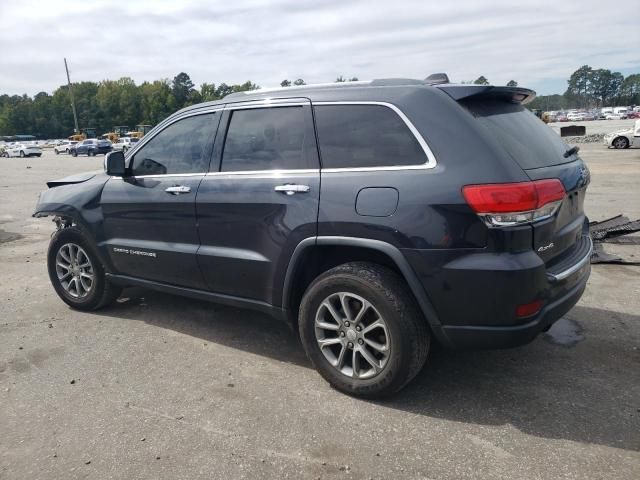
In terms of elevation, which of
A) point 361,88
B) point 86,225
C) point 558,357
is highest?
point 361,88

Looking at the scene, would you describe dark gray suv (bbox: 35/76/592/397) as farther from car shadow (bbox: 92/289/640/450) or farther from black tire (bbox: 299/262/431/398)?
car shadow (bbox: 92/289/640/450)

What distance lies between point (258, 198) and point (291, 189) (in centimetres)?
29

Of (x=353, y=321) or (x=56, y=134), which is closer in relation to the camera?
(x=353, y=321)

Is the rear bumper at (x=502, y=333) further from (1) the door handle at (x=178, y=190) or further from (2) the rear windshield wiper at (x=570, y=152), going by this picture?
(1) the door handle at (x=178, y=190)

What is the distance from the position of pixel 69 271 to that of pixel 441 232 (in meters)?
3.86

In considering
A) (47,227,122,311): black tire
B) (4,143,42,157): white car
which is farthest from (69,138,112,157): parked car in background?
(47,227,122,311): black tire

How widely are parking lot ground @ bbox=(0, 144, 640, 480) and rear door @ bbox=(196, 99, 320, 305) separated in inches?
27.2

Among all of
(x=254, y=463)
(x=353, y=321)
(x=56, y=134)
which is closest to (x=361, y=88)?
(x=353, y=321)

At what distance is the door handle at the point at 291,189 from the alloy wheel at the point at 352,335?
0.71 meters

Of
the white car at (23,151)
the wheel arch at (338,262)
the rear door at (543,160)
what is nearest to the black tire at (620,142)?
the rear door at (543,160)

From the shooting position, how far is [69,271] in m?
5.12

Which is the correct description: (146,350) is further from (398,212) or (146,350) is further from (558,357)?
(558,357)

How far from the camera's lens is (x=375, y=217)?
3.07m

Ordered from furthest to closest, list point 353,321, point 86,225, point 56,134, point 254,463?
point 56,134 < point 86,225 < point 353,321 < point 254,463
